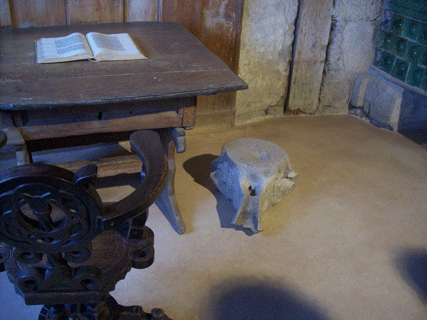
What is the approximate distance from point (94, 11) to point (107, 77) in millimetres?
923

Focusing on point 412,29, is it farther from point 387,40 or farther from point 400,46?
point 387,40

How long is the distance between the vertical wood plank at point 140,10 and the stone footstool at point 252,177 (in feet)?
3.12

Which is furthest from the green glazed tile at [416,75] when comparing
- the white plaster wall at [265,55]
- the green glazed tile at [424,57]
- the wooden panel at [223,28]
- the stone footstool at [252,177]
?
the stone footstool at [252,177]

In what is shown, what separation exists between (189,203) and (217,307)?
0.74 meters

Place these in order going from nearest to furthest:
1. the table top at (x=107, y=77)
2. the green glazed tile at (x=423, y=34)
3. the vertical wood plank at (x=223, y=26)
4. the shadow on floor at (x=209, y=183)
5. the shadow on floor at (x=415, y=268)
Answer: the table top at (x=107, y=77) → the shadow on floor at (x=415, y=268) → the shadow on floor at (x=209, y=183) → the vertical wood plank at (x=223, y=26) → the green glazed tile at (x=423, y=34)

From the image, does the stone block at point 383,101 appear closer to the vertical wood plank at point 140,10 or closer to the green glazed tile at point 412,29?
the green glazed tile at point 412,29

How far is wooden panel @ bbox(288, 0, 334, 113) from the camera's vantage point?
308cm

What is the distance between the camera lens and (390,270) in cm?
195

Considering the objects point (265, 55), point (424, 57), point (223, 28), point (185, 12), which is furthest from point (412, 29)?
point (185, 12)

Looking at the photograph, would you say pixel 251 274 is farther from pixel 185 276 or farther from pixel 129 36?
pixel 129 36

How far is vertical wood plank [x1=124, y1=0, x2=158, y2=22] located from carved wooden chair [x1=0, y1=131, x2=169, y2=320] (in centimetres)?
174

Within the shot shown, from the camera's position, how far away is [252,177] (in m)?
2.11

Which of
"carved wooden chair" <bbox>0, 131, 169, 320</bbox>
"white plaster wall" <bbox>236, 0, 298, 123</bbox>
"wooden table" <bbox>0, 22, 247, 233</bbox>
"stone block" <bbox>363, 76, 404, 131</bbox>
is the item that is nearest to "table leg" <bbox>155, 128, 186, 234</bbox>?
"wooden table" <bbox>0, 22, 247, 233</bbox>

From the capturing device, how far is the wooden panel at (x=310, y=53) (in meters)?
3.08
